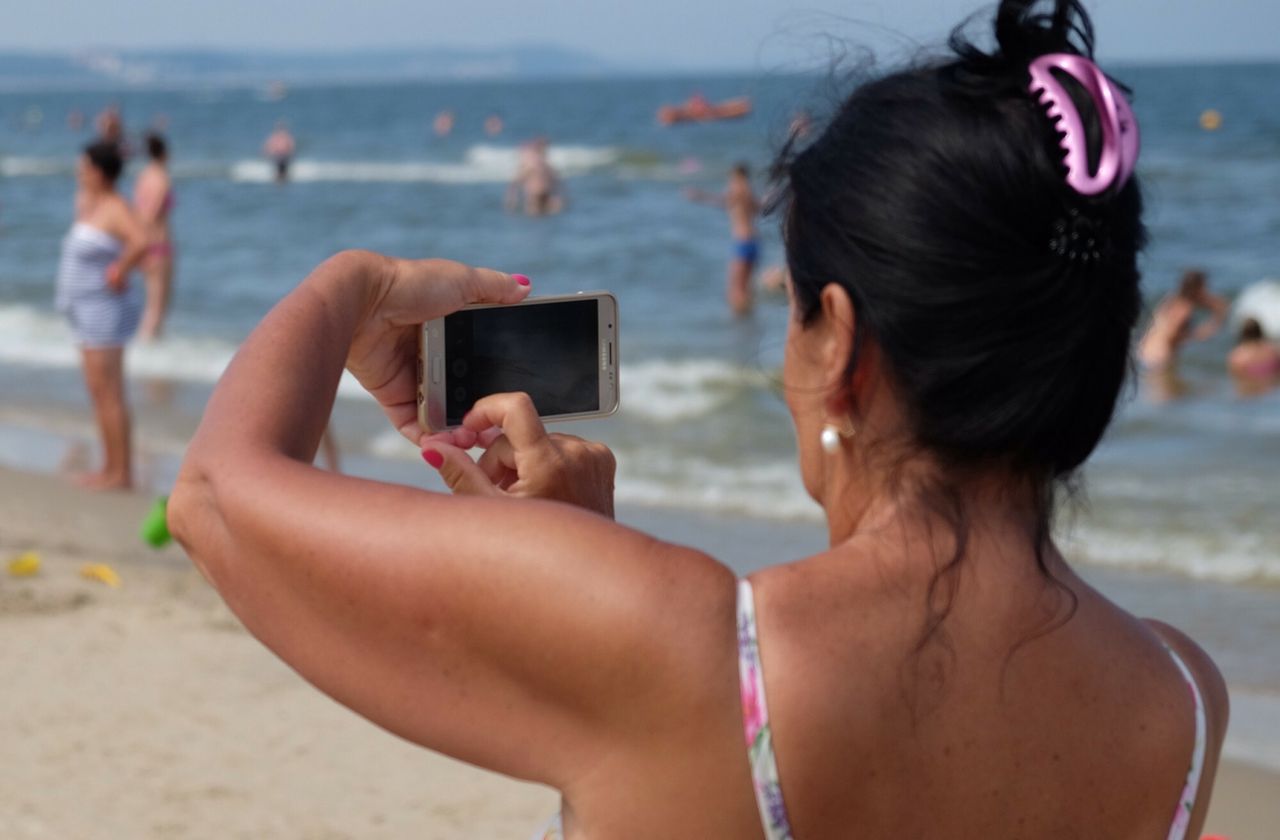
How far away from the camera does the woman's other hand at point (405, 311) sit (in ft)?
4.66

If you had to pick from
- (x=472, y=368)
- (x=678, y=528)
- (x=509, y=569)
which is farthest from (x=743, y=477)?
(x=509, y=569)

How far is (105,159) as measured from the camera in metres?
7.63

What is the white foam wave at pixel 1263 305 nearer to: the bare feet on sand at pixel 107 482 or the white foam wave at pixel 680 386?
the white foam wave at pixel 680 386

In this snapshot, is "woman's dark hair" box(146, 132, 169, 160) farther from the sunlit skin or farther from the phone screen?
the sunlit skin

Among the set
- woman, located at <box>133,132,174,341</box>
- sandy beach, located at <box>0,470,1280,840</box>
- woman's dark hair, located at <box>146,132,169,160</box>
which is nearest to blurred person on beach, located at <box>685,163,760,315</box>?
woman, located at <box>133,132,174,341</box>

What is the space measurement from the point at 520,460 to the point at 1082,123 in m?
0.57

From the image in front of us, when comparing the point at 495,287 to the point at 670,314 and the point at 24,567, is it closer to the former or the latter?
the point at 24,567

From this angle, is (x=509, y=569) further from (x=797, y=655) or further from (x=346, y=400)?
(x=346, y=400)

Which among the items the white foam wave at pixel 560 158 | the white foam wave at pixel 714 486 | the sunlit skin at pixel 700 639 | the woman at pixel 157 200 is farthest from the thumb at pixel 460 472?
the white foam wave at pixel 560 158

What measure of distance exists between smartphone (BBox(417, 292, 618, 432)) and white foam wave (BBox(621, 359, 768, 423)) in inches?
320

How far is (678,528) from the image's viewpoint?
23.8 ft

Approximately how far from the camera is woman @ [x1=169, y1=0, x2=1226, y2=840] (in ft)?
3.51

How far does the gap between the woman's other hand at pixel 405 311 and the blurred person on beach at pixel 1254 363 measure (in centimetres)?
999

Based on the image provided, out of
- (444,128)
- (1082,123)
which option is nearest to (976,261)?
(1082,123)
